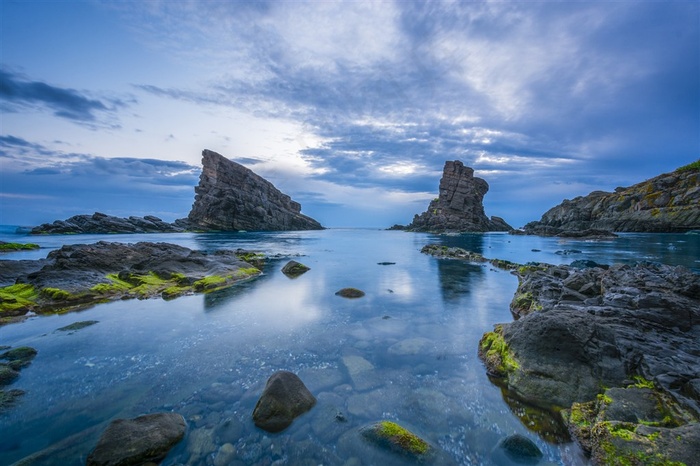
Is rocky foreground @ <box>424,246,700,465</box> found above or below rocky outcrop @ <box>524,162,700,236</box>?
below

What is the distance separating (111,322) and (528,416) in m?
19.8

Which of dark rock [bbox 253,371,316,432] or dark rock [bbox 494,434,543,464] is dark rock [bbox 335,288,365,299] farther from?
dark rock [bbox 494,434,543,464]

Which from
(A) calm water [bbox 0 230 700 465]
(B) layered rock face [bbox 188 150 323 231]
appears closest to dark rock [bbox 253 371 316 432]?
(A) calm water [bbox 0 230 700 465]

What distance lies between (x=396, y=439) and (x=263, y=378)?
17.6 feet

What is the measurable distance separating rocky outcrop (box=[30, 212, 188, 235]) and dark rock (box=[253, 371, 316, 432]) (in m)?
145

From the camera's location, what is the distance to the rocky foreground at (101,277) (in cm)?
1902

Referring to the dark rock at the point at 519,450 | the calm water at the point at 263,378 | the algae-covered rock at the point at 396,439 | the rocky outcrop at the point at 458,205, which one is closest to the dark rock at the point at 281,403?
the calm water at the point at 263,378

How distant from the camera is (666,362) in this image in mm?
8766

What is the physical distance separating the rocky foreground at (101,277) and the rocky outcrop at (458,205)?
444 ft

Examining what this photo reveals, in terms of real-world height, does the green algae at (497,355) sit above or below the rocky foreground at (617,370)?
below

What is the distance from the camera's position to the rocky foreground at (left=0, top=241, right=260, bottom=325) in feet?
62.4

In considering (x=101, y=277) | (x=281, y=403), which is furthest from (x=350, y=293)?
(x=101, y=277)

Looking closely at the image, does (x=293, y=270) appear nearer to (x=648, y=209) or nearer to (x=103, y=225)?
(x=103, y=225)

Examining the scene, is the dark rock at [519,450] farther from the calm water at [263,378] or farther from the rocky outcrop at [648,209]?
the rocky outcrop at [648,209]
